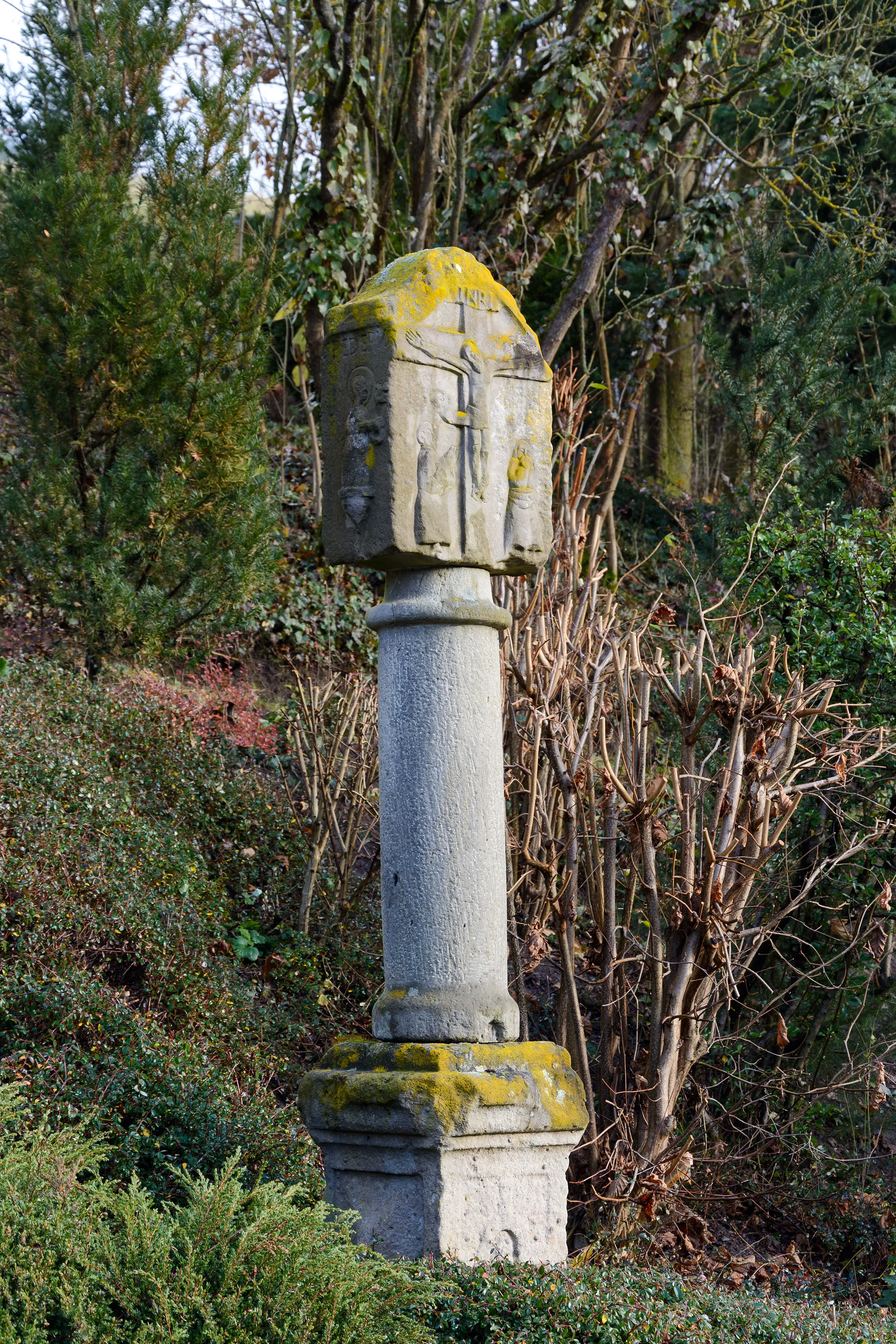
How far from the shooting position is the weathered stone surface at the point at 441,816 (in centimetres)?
383

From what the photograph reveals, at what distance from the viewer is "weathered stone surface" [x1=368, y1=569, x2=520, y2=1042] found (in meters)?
3.83

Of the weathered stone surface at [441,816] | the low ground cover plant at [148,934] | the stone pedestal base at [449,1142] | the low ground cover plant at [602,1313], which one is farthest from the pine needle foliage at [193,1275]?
the low ground cover plant at [148,934]

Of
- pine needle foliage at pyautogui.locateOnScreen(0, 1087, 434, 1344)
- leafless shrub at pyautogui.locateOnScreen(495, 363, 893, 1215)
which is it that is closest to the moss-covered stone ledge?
pine needle foliage at pyautogui.locateOnScreen(0, 1087, 434, 1344)

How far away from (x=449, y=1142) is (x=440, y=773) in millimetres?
1012

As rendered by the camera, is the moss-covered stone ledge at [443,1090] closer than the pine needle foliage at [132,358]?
Yes

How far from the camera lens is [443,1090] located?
3568 millimetres

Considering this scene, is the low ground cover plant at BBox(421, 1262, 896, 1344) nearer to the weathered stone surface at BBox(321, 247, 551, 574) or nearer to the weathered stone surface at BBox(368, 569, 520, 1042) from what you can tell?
the weathered stone surface at BBox(368, 569, 520, 1042)

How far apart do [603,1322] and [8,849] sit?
3.21m

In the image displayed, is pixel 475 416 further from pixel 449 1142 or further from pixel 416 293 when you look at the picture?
pixel 449 1142

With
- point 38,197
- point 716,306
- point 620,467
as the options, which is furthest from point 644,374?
point 38,197

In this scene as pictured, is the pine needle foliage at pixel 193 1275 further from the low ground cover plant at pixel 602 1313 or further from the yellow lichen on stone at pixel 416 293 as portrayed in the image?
the yellow lichen on stone at pixel 416 293

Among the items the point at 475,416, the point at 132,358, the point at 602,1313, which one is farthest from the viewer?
the point at 132,358

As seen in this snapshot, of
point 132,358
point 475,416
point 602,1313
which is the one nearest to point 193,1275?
point 602,1313

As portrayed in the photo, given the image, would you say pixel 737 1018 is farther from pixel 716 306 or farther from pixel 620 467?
pixel 716 306
